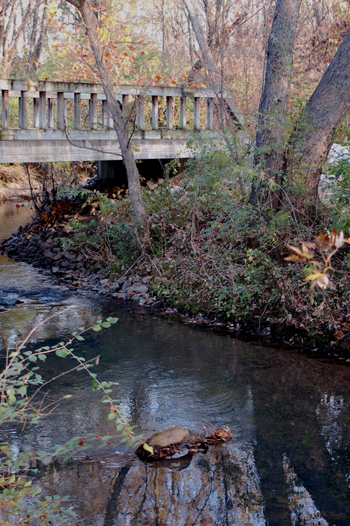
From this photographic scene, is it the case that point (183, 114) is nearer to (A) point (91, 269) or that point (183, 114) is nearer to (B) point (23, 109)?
(B) point (23, 109)

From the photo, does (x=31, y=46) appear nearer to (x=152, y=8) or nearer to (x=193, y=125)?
(x=152, y=8)

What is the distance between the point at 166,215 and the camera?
36.8ft

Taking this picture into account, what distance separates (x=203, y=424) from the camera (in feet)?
18.0

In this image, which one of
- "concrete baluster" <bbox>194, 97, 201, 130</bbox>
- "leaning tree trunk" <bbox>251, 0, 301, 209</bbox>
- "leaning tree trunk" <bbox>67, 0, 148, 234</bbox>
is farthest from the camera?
"concrete baluster" <bbox>194, 97, 201, 130</bbox>

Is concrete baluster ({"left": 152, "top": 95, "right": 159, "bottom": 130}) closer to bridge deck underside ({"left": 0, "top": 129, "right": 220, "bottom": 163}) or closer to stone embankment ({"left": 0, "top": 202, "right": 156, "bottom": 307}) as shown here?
bridge deck underside ({"left": 0, "top": 129, "right": 220, "bottom": 163})

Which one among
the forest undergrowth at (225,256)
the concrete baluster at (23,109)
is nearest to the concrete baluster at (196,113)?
the forest undergrowth at (225,256)

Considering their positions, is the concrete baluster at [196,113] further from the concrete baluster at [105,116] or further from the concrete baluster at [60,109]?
the concrete baluster at [60,109]

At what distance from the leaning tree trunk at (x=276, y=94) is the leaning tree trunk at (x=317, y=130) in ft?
0.99

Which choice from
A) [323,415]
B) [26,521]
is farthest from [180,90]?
[26,521]

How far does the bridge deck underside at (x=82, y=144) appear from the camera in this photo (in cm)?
1061

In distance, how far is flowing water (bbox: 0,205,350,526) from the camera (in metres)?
4.14

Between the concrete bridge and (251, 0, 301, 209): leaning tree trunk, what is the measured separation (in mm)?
1140

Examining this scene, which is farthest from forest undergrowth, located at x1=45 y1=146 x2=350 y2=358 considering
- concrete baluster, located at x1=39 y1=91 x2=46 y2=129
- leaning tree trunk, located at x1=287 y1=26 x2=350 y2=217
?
concrete baluster, located at x1=39 y1=91 x2=46 y2=129

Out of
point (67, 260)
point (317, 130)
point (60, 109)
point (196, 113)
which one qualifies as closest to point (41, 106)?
point (60, 109)
